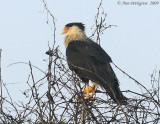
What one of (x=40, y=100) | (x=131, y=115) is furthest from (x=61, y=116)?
(x=131, y=115)

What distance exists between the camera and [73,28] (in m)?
6.39

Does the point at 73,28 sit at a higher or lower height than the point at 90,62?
higher

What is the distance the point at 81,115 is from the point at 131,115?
1.68 ft

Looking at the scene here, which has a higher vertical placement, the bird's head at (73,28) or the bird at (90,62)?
the bird's head at (73,28)

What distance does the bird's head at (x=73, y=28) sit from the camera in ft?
20.7

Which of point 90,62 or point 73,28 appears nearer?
point 90,62

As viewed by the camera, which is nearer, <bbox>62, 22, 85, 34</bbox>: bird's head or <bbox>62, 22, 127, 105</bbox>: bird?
<bbox>62, 22, 127, 105</bbox>: bird

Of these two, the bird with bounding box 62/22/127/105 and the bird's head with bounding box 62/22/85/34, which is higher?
the bird's head with bounding box 62/22/85/34

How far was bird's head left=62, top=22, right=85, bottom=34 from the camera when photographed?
6.32 meters

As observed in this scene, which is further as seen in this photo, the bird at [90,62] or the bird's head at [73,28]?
the bird's head at [73,28]

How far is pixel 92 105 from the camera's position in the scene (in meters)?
3.67

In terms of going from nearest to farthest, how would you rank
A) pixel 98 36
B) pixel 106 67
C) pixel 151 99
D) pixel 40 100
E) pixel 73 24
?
pixel 151 99 < pixel 40 100 < pixel 98 36 < pixel 106 67 < pixel 73 24

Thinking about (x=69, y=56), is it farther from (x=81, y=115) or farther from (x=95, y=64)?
(x=81, y=115)

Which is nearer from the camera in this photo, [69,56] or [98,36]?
[98,36]
